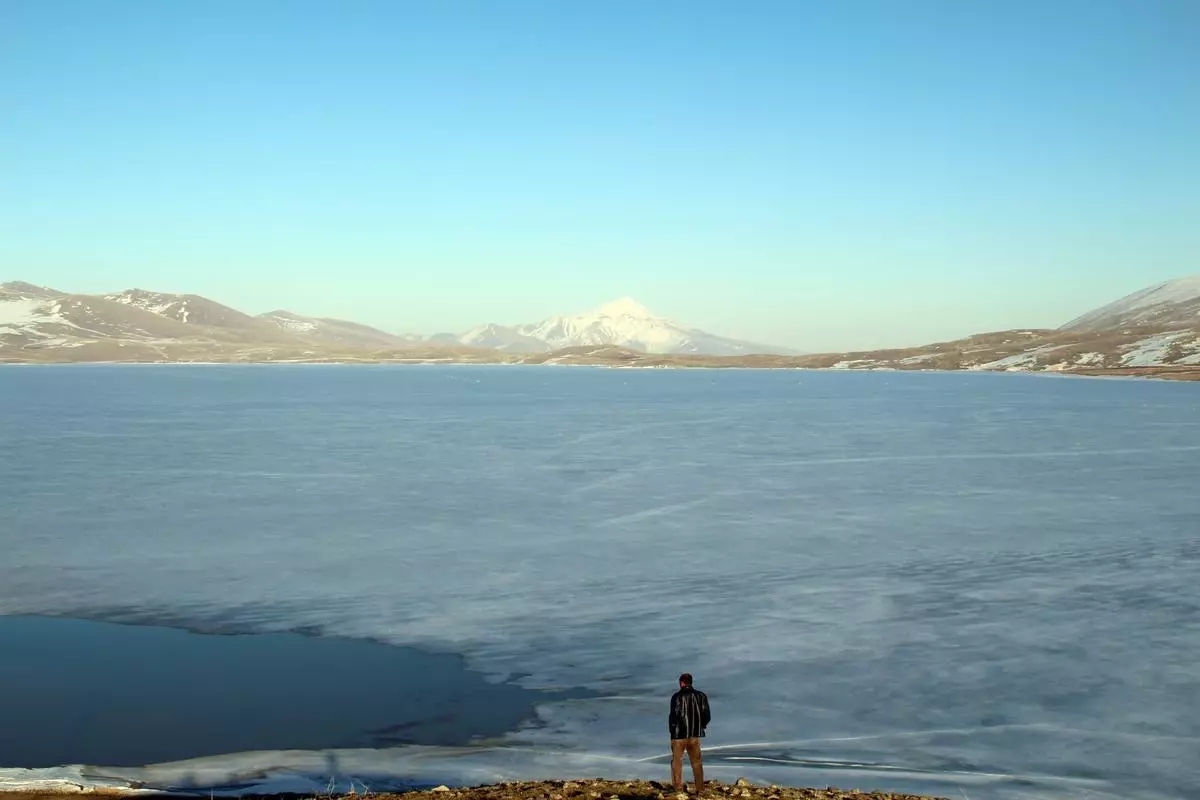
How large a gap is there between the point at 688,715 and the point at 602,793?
1.49 m

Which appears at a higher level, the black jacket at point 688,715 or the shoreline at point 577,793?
the black jacket at point 688,715

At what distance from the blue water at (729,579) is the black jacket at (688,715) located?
2.54 m

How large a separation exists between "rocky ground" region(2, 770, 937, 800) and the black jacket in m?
0.75

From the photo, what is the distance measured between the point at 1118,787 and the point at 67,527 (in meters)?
33.9

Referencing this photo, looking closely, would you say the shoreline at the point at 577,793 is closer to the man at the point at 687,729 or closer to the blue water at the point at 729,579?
the man at the point at 687,729

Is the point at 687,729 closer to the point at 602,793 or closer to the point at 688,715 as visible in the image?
the point at 688,715

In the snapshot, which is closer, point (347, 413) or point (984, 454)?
point (984, 454)

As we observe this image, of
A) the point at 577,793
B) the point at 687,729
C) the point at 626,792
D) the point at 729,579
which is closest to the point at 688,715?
the point at 687,729

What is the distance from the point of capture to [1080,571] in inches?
1121

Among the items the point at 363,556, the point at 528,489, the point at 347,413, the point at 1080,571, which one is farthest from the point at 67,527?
the point at 347,413

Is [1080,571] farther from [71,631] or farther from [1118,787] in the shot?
[71,631]

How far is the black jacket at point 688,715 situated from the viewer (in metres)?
12.9

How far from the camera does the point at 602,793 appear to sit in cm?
1277

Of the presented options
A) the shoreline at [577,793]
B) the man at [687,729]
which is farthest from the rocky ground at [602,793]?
the man at [687,729]
